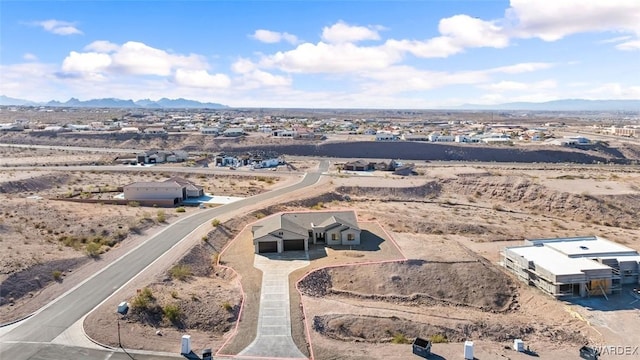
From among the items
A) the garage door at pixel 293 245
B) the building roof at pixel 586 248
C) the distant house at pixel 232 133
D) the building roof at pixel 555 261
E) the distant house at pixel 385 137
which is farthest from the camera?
the distant house at pixel 232 133

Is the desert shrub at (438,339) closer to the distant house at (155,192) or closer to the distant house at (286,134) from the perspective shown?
the distant house at (155,192)

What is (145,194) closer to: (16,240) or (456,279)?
(16,240)

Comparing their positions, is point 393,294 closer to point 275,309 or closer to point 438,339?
point 438,339

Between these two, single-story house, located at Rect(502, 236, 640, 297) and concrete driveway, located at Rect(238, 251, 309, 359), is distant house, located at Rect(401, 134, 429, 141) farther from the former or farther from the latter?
concrete driveway, located at Rect(238, 251, 309, 359)

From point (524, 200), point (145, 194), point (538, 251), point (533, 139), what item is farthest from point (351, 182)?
point (533, 139)

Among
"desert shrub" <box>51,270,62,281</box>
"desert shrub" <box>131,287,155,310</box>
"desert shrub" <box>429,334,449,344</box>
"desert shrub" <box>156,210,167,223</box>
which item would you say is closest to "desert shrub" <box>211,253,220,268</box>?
"desert shrub" <box>131,287,155,310</box>

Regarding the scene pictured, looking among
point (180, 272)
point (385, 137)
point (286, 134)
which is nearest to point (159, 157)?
point (286, 134)

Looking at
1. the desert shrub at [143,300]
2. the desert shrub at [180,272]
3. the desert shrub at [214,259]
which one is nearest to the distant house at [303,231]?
the desert shrub at [214,259]
